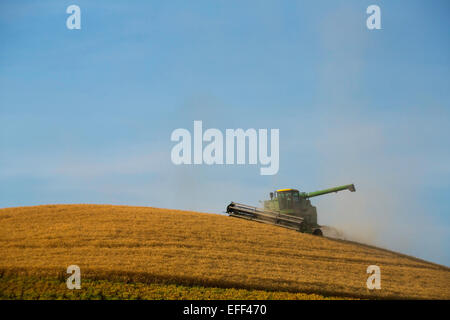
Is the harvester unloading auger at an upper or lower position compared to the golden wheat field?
upper

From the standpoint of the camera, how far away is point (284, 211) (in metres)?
37.8

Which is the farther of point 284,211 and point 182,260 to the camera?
point 284,211

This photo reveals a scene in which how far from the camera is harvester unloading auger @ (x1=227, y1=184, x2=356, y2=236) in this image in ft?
119

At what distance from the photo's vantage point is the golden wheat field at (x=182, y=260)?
65.0ft

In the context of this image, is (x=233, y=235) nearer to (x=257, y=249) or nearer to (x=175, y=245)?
(x=257, y=249)

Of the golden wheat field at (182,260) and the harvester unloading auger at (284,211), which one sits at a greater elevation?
the harvester unloading auger at (284,211)

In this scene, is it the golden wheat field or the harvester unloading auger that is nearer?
the golden wheat field

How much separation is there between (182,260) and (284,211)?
16.5 meters

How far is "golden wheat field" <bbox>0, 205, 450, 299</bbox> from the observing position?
19.8 m

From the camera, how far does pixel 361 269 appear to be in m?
26.8

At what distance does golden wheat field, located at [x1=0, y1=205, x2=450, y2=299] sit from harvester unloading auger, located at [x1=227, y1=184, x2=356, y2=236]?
8.07ft

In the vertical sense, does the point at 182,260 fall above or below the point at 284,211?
below

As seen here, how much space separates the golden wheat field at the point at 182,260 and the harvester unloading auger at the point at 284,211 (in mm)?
2459
